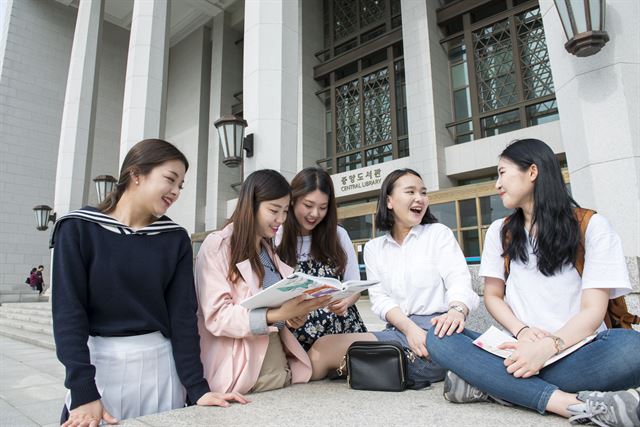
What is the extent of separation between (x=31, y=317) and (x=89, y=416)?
11.0 meters

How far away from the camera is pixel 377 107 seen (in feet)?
47.1

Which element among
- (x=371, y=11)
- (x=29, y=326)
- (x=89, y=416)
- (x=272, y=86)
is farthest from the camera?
(x=371, y=11)

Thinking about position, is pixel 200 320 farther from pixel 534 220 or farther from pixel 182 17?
pixel 182 17

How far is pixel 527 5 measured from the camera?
11.4 meters

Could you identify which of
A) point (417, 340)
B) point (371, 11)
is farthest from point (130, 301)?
point (371, 11)

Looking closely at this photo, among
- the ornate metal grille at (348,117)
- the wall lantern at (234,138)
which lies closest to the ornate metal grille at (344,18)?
the ornate metal grille at (348,117)

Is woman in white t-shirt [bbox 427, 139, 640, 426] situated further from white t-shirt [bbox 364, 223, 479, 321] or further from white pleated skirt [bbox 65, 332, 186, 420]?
white pleated skirt [bbox 65, 332, 186, 420]

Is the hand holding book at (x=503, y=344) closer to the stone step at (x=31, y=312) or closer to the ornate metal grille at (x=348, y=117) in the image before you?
the stone step at (x=31, y=312)

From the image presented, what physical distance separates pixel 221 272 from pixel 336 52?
1510 centimetres

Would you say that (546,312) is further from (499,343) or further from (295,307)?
(295,307)

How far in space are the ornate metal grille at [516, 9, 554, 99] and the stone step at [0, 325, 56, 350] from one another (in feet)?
41.9

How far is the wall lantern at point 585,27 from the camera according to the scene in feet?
11.5

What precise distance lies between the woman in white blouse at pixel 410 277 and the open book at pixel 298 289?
576 millimetres

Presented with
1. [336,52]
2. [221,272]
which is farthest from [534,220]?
[336,52]
